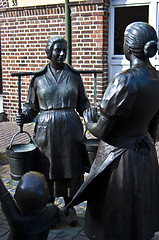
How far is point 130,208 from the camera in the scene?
2.45m

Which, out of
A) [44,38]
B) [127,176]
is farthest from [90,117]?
[44,38]

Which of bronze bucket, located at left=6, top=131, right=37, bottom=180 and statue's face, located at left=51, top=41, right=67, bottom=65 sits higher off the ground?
statue's face, located at left=51, top=41, right=67, bottom=65

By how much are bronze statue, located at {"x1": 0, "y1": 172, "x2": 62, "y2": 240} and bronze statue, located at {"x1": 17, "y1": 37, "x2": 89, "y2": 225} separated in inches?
57.6

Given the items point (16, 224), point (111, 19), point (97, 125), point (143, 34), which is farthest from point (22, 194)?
point (111, 19)

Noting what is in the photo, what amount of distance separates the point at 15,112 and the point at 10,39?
1875mm

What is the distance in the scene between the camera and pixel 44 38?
7887mm

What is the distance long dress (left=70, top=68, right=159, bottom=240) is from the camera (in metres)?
2.33

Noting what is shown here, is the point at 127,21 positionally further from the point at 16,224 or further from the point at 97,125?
the point at 16,224

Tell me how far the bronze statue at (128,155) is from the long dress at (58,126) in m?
0.72

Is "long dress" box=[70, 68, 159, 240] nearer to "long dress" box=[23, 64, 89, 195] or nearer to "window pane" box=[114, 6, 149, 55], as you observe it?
"long dress" box=[23, 64, 89, 195]

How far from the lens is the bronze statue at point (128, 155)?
2.26 m

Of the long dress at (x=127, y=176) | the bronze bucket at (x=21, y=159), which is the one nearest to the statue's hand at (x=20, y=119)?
the bronze bucket at (x=21, y=159)

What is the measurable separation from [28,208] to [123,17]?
6.59 meters

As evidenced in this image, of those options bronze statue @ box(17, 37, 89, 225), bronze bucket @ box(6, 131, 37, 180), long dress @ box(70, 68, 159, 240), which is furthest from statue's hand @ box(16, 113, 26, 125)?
long dress @ box(70, 68, 159, 240)
